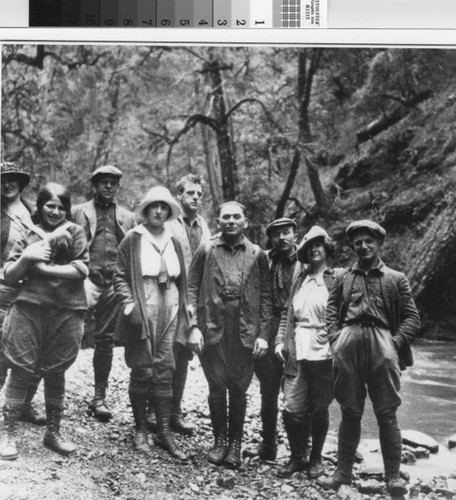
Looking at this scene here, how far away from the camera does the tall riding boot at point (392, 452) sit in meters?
3.08

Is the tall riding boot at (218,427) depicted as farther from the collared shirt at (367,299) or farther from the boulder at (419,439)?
the boulder at (419,439)

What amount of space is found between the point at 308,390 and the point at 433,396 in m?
0.85

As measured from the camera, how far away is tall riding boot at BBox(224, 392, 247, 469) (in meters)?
3.35

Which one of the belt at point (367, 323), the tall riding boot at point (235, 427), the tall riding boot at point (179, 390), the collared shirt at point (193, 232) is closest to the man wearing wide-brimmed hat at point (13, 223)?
the tall riding boot at point (179, 390)

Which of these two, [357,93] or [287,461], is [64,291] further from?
[357,93]

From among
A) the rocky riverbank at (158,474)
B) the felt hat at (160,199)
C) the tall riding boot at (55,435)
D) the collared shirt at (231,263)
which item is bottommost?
the rocky riverbank at (158,474)

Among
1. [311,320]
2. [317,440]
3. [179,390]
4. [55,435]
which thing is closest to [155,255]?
[179,390]

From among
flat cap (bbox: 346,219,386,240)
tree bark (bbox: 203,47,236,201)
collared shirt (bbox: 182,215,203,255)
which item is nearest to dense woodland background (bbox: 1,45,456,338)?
tree bark (bbox: 203,47,236,201)

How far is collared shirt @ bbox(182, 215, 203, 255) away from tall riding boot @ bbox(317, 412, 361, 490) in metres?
1.34

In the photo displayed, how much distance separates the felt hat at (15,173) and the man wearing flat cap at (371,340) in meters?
2.00

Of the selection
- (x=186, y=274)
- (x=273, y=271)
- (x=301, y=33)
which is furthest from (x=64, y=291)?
(x=301, y=33)

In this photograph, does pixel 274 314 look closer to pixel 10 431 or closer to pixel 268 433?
pixel 268 433

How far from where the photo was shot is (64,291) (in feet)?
10.9

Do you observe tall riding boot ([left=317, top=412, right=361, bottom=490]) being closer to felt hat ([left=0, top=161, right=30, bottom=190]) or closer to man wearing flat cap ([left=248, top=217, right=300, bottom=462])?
man wearing flat cap ([left=248, top=217, right=300, bottom=462])
